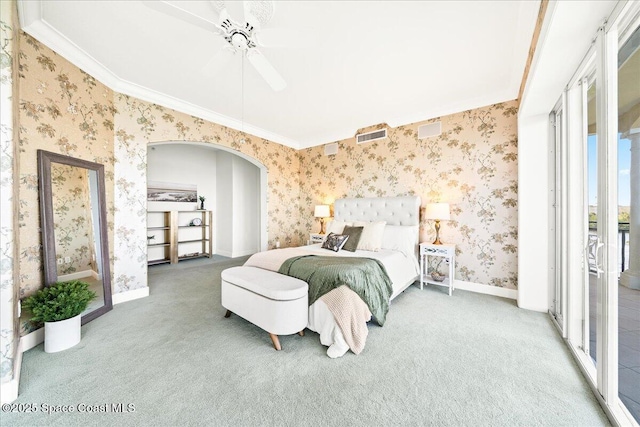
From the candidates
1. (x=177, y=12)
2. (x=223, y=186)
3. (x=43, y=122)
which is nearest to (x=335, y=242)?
(x=177, y=12)

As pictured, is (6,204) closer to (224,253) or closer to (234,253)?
(234,253)

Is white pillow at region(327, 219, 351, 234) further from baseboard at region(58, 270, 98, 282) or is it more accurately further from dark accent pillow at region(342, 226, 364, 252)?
baseboard at region(58, 270, 98, 282)

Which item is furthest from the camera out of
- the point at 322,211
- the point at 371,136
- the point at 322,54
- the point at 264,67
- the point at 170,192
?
the point at 170,192

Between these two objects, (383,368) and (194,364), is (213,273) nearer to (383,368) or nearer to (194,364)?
(194,364)

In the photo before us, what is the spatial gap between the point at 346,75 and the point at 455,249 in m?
2.79

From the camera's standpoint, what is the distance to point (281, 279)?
2.14 m

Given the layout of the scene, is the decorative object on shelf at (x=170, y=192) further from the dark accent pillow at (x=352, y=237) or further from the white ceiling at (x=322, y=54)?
the dark accent pillow at (x=352, y=237)

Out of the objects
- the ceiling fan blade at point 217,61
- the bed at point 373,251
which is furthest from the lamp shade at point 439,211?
the ceiling fan blade at point 217,61

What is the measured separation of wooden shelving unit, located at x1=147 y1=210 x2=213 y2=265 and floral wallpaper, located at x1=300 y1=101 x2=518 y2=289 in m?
4.24

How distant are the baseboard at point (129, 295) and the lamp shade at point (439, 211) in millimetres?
3970

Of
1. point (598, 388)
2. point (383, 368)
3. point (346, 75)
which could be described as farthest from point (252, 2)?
point (598, 388)

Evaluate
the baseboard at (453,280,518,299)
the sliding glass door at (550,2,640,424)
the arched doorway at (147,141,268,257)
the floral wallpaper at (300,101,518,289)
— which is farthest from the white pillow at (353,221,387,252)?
the arched doorway at (147,141,268,257)

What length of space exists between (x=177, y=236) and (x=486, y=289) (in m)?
5.87

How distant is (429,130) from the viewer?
3.67 meters
